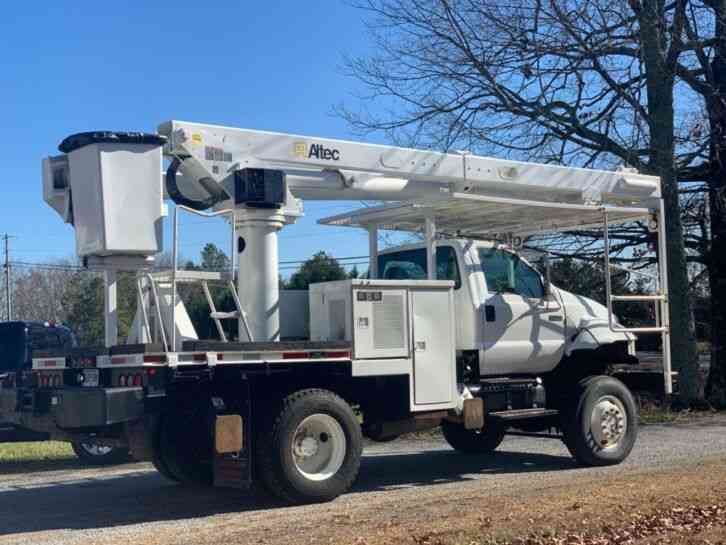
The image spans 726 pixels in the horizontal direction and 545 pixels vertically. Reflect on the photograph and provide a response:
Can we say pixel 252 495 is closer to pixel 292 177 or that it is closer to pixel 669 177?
pixel 292 177

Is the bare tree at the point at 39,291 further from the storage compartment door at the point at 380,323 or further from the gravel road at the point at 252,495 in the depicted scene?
Answer: the storage compartment door at the point at 380,323

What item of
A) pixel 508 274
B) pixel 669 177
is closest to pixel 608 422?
pixel 508 274

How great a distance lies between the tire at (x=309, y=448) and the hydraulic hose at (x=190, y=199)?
2.14 metres

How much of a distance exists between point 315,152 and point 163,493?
4.13 metres

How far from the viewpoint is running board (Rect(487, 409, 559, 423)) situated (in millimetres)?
11177

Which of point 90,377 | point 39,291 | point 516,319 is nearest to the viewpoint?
point 90,377

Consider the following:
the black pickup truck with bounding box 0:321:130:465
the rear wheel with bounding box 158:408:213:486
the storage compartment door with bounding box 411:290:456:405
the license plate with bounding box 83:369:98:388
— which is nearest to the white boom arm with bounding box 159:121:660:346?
the rear wheel with bounding box 158:408:213:486

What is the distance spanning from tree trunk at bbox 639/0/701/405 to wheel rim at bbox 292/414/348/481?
36.5 ft

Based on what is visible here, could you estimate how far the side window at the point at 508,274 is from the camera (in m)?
11.5

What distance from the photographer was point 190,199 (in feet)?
31.7

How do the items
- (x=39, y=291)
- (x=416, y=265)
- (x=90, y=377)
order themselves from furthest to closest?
(x=39, y=291)
(x=416, y=265)
(x=90, y=377)

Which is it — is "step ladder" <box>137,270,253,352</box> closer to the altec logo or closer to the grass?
the altec logo

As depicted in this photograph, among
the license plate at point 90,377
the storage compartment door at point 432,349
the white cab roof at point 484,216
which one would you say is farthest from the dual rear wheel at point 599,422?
the license plate at point 90,377

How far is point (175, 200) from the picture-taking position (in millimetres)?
9375
